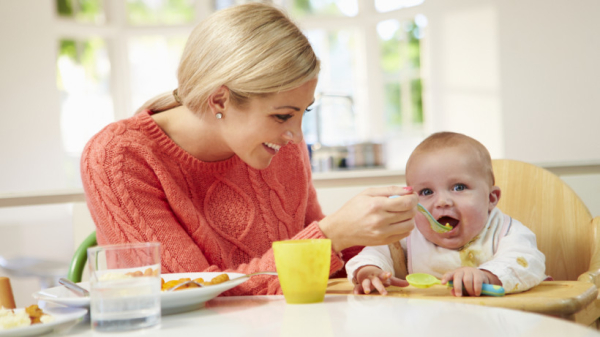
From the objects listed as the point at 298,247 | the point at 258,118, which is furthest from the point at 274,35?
the point at 298,247

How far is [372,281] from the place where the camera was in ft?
3.00

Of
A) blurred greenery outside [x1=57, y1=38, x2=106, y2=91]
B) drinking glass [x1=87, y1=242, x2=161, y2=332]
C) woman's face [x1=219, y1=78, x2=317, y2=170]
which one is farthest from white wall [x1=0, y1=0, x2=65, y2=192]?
drinking glass [x1=87, y1=242, x2=161, y2=332]

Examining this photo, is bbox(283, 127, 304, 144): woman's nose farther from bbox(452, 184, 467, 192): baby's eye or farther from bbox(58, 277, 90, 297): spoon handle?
bbox(58, 277, 90, 297): spoon handle

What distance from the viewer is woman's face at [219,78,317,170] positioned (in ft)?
4.05

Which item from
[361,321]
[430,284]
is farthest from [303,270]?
[430,284]

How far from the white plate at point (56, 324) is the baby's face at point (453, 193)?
72cm

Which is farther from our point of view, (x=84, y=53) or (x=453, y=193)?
(x=84, y=53)

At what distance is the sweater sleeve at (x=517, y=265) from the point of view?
926 mm

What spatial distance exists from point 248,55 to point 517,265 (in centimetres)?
68

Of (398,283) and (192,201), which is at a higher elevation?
(192,201)

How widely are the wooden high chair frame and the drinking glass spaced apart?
1.01 metres

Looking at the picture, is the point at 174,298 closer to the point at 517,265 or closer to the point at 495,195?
the point at 517,265

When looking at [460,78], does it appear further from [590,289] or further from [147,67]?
[590,289]

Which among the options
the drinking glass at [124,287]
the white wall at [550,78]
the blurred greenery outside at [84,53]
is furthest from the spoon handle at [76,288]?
the blurred greenery outside at [84,53]
